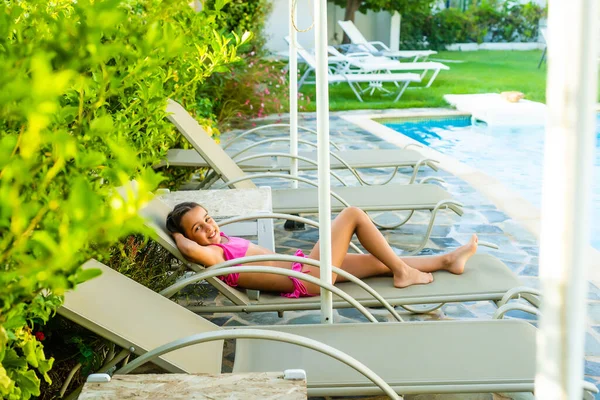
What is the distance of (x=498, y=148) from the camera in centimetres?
995

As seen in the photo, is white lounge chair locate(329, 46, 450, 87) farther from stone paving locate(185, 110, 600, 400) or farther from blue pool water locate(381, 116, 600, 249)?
stone paving locate(185, 110, 600, 400)

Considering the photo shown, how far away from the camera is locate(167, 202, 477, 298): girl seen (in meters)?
3.54

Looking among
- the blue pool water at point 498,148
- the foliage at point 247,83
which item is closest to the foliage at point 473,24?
the foliage at point 247,83

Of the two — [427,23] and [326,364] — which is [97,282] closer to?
[326,364]

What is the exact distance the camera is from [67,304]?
2.44m

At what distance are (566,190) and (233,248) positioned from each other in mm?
2731

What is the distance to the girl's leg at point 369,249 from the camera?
3617 millimetres

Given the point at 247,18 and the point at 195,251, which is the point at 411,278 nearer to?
the point at 195,251

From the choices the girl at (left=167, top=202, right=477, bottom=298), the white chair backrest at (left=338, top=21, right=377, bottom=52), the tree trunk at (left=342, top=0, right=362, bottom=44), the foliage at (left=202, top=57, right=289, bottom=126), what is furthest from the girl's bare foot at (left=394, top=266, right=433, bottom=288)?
the tree trunk at (left=342, top=0, right=362, bottom=44)

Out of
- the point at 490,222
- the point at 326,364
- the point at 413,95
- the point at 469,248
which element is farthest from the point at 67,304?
the point at 413,95

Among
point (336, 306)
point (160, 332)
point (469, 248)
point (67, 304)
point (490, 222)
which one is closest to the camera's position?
point (67, 304)

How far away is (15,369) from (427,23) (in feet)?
76.6

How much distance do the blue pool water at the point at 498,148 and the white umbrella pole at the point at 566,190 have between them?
15.5 ft

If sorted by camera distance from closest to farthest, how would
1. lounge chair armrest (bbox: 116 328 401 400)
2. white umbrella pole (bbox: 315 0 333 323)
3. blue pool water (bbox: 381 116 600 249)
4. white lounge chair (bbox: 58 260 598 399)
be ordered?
lounge chair armrest (bbox: 116 328 401 400) < white lounge chair (bbox: 58 260 598 399) < white umbrella pole (bbox: 315 0 333 323) < blue pool water (bbox: 381 116 600 249)
